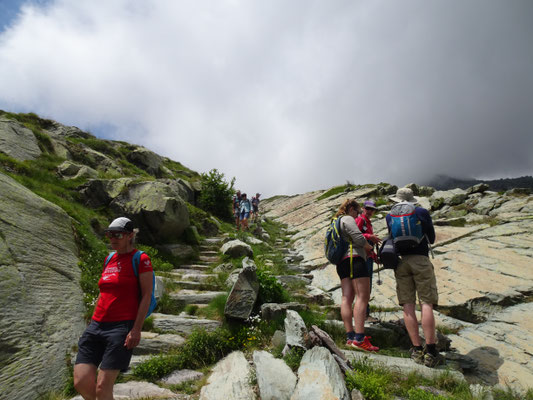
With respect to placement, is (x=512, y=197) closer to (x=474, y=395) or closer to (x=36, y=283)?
(x=474, y=395)

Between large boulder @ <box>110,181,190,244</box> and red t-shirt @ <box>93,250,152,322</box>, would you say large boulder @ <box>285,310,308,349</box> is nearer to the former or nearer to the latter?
red t-shirt @ <box>93,250,152,322</box>

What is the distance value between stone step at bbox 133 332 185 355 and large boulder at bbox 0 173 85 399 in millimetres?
1244

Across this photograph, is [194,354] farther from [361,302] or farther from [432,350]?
[432,350]

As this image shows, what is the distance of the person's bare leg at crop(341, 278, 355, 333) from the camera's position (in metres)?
5.25

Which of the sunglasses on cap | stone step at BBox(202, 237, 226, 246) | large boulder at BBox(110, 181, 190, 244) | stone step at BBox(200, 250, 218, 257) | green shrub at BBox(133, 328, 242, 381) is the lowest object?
green shrub at BBox(133, 328, 242, 381)

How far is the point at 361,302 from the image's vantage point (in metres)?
5.04

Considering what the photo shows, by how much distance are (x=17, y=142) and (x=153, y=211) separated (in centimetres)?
745

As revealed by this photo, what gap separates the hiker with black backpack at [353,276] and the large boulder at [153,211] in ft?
26.7

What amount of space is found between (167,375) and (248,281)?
2.53 meters

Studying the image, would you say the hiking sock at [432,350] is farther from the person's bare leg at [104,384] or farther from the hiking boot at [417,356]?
the person's bare leg at [104,384]

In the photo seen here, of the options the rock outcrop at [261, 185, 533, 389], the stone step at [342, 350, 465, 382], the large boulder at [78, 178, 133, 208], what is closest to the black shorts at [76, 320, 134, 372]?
the stone step at [342, 350, 465, 382]

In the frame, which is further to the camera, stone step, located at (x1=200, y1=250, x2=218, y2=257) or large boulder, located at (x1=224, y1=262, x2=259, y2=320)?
stone step, located at (x1=200, y1=250, x2=218, y2=257)

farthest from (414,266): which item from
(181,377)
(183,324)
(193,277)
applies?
(193,277)

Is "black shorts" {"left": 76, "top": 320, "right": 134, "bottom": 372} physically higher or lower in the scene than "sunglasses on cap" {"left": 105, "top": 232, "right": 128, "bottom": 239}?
lower
